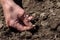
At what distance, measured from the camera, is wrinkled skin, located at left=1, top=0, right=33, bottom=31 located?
1.87 metres

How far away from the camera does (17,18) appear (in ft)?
6.17

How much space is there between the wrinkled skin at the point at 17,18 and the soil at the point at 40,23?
44 millimetres

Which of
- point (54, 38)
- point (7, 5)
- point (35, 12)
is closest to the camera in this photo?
point (54, 38)

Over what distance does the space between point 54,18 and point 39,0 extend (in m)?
0.28

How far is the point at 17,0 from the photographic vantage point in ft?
7.00

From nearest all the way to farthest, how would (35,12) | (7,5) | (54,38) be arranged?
1. (54,38)
2. (7,5)
3. (35,12)

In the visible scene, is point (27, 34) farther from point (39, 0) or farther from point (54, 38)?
point (39, 0)

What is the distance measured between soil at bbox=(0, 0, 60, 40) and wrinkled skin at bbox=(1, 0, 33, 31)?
4cm

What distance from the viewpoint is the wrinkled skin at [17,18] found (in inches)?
73.5

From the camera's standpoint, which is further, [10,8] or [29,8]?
[29,8]

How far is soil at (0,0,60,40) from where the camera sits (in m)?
1.85

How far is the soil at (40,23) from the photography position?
1.85m

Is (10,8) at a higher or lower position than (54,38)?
higher

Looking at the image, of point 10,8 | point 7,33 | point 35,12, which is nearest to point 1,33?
point 7,33
